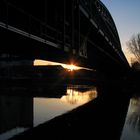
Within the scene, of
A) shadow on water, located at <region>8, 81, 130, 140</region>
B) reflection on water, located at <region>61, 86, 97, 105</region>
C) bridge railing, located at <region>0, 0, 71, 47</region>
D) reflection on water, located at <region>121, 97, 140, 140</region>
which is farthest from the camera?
reflection on water, located at <region>61, 86, 97, 105</region>

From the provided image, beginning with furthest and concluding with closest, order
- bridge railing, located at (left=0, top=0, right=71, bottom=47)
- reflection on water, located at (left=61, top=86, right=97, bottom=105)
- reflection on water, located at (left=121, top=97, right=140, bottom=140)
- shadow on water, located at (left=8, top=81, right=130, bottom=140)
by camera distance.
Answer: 1. reflection on water, located at (left=61, top=86, right=97, bottom=105)
2. shadow on water, located at (left=8, top=81, right=130, bottom=140)
3. reflection on water, located at (left=121, top=97, right=140, bottom=140)
4. bridge railing, located at (left=0, top=0, right=71, bottom=47)

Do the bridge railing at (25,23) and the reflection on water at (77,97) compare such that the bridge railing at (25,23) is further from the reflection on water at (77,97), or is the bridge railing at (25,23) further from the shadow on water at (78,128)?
the reflection on water at (77,97)

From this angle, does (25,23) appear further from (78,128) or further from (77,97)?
(77,97)

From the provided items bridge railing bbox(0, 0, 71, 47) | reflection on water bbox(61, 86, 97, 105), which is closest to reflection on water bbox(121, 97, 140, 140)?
bridge railing bbox(0, 0, 71, 47)

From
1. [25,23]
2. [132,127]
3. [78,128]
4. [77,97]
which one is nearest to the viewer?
[25,23]

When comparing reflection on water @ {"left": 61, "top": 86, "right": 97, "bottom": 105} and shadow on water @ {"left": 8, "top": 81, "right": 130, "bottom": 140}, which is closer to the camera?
shadow on water @ {"left": 8, "top": 81, "right": 130, "bottom": 140}

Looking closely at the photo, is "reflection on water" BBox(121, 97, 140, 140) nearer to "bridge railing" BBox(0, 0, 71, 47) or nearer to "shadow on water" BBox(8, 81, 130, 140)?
"shadow on water" BBox(8, 81, 130, 140)

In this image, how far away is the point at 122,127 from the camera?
23.8 metres

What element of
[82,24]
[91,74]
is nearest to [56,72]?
[91,74]

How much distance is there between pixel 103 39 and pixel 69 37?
9541 millimetres

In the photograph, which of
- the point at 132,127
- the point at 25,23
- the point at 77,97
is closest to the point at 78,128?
the point at 132,127

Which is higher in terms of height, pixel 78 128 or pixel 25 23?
pixel 25 23

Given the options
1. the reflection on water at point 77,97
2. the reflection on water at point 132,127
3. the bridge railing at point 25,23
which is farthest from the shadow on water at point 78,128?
the reflection on water at point 77,97

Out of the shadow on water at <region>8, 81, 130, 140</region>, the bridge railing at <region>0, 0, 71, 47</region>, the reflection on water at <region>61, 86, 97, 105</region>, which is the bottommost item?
the shadow on water at <region>8, 81, 130, 140</region>
